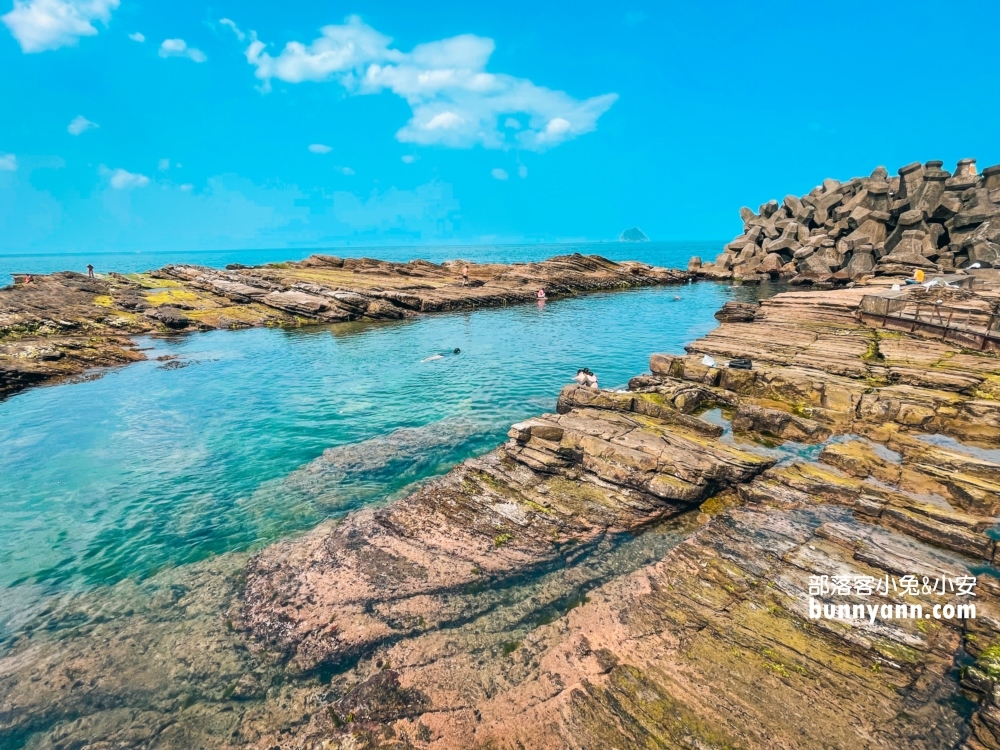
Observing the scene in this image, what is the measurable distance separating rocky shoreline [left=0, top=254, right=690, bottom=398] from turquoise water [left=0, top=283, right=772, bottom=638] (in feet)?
13.9

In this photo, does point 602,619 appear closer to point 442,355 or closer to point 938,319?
point 442,355

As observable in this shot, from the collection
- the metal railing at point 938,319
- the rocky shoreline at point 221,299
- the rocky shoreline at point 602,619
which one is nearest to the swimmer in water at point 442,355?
the rocky shoreline at point 602,619

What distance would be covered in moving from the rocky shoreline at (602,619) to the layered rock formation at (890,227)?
218ft

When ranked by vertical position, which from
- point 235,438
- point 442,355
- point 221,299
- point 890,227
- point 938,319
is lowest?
point 235,438

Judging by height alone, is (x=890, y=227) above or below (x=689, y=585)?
above

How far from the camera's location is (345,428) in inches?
951

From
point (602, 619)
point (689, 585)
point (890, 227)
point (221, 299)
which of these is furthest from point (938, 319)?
point (221, 299)

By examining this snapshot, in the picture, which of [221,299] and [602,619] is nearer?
[602,619]

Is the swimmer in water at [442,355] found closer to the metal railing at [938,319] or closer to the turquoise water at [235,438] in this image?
the turquoise water at [235,438]

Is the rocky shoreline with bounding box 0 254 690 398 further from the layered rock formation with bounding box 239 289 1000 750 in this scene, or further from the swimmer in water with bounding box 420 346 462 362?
the layered rock formation with bounding box 239 289 1000 750

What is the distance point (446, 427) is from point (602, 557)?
1256 centimetres

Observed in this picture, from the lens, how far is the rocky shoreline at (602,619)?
8.25 metres

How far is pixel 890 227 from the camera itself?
7525 cm

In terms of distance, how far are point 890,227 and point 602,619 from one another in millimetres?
96017
